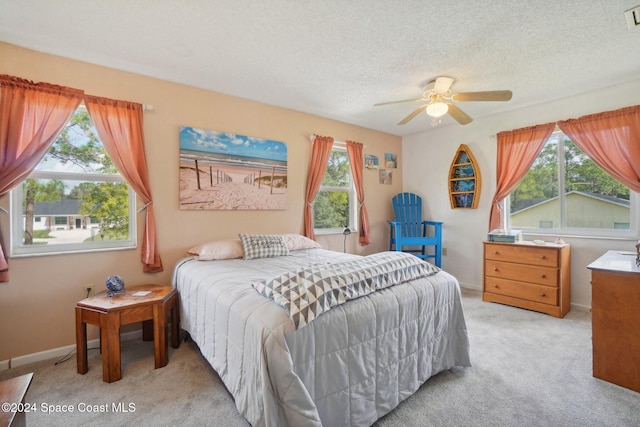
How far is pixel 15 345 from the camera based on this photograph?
2.13 m

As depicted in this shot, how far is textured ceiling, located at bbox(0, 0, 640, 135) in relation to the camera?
1.83m

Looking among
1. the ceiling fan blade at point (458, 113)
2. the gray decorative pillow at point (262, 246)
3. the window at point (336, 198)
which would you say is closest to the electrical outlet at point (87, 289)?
the gray decorative pillow at point (262, 246)

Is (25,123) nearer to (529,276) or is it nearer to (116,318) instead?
(116,318)

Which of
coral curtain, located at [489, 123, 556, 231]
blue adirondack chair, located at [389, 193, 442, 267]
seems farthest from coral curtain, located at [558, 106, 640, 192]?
blue adirondack chair, located at [389, 193, 442, 267]

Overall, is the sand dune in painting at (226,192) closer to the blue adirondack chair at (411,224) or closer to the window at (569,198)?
the blue adirondack chair at (411,224)

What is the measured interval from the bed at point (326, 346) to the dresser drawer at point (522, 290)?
1.82 metres

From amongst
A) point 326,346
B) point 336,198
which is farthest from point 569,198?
point 326,346

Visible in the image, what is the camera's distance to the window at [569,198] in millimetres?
3064

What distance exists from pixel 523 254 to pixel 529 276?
0.25 m

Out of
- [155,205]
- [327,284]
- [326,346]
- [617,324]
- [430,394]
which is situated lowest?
[430,394]

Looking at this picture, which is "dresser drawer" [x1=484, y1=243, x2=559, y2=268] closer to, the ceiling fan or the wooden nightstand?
the ceiling fan

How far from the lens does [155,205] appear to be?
2711 millimetres

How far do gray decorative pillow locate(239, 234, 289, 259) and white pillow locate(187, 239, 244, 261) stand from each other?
0.08 metres

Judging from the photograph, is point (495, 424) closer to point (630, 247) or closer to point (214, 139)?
point (630, 247)
